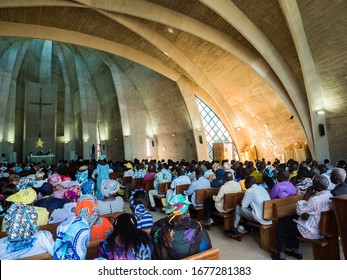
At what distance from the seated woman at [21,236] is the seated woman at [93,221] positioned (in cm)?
43

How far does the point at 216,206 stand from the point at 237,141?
41.1 feet

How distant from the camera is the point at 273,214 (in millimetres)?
3422

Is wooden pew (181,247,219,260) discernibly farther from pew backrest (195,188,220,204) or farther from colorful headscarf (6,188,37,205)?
pew backrest (195,188,220,204)

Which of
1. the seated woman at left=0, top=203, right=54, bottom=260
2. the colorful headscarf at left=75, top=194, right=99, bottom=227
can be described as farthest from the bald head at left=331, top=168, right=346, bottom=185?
the seated woman at left=0, top=203, right=54, bottom=260

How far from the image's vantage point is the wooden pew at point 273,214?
3369 millimetres

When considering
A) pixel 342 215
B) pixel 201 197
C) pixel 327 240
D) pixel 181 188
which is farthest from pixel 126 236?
pixel 181 188

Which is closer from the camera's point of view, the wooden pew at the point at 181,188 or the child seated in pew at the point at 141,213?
the child seated in pew at the point at 141,213

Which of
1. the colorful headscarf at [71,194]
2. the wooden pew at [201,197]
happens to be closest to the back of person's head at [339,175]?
the wooden pew at [201,197]

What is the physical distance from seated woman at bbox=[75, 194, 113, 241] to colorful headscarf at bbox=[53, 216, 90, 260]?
63cm

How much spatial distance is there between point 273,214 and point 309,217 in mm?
544

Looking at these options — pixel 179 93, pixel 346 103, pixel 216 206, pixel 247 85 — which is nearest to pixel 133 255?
pixel 216 206

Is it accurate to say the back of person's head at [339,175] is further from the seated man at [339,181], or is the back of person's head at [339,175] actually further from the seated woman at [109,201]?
the seated woman at [109,201]

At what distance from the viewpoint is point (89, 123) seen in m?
20.6
